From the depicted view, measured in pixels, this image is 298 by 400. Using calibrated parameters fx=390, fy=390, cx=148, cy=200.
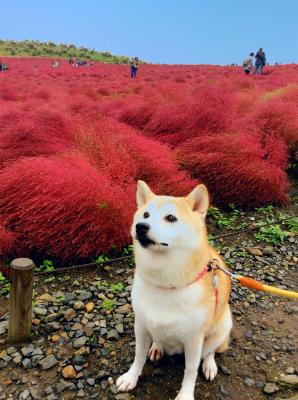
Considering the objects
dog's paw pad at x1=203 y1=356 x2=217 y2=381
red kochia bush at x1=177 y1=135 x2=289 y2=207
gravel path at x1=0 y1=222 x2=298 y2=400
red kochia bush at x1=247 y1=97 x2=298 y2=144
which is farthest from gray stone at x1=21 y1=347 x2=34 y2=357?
red kochia bush at x1=247 y1=97 x2=298 y2=144

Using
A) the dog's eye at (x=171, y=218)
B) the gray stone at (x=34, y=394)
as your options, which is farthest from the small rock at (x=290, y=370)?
the gray stone at (x=34, y=394)

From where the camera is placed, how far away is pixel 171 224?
6.26 feet

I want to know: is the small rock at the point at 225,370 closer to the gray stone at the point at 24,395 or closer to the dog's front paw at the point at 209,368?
the dog's front paw at the point at 209,368

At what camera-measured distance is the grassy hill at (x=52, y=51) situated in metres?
37.2

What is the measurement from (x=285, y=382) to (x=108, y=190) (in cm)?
247

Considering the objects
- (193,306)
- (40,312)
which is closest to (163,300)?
(193,306)

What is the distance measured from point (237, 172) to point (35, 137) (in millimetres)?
2786

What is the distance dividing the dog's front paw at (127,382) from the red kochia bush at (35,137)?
3310mm

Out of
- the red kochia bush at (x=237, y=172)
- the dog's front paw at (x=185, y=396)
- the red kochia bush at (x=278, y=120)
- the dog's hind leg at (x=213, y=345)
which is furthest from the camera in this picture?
the red kochia bush at (x=278, y=120)

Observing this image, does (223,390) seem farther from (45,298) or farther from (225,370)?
(45,298)

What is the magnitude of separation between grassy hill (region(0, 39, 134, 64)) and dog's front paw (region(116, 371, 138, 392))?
119 ft

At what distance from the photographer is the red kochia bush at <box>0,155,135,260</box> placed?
3943mm

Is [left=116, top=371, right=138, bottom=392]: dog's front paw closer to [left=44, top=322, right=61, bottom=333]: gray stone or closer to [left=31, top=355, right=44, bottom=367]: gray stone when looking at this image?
[left=31, top=355, right=44, bottom=367]: gray stone

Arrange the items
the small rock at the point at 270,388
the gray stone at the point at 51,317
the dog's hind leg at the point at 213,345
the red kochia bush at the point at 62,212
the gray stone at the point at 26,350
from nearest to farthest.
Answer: the dog's hind leg at the point at 213,345, the small rock at the point at 270,388, the gray stone at the point at 26,350, the gray stone at the point at 51,317, the red kochia bush at the point at 62,212
